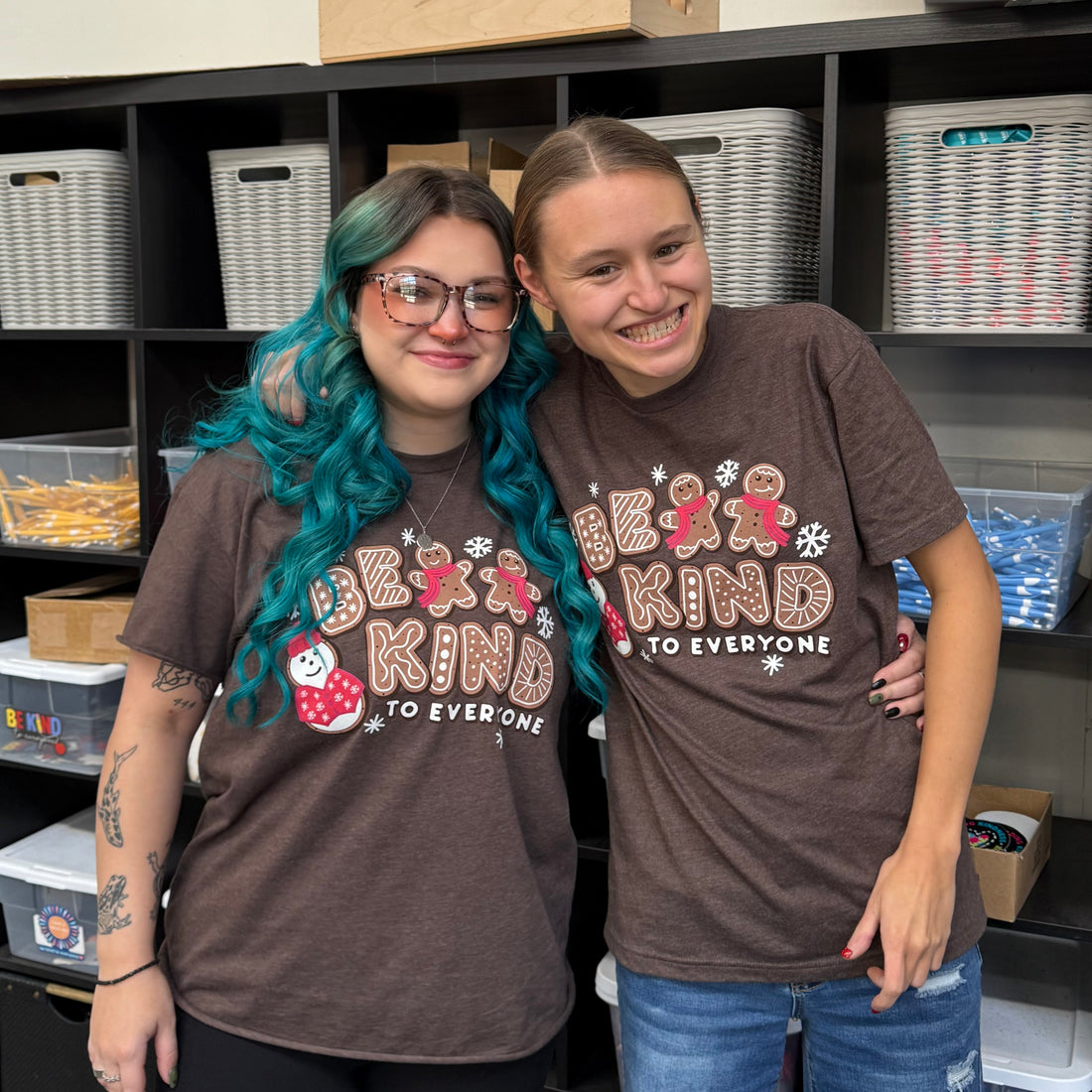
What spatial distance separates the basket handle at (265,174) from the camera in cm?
214

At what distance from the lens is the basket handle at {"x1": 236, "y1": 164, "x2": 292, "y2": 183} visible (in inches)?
84.3

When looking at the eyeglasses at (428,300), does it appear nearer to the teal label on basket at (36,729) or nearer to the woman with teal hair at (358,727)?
the woman with teal hair at (358,727)

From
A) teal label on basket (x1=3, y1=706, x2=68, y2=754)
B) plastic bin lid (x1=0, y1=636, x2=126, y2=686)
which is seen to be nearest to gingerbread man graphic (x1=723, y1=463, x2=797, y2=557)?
plastic bin lid (x1=0, y1=636, x2=126, y2=686)

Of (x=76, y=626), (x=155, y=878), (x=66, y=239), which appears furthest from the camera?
(x=76, y=626)

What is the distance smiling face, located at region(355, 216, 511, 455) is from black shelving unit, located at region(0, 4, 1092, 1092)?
592 mm

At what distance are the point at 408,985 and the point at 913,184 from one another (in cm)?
126

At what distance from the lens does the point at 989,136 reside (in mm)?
1607

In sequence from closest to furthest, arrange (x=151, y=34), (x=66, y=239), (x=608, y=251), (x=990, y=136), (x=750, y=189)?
(x=608, y=251) → (x=990, y=136) → (x=750, y=189) → (x=66, y=239) → (x=151, y=34)

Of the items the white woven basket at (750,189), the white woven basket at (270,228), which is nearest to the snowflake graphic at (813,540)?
the white woven basket at (750,189)

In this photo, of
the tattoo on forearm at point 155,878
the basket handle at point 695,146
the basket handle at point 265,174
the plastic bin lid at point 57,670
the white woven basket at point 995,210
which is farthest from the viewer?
the plastic bin lid at point 57,670

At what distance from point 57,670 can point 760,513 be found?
1.58m

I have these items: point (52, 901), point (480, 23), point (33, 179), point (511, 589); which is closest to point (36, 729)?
point (52, 901)

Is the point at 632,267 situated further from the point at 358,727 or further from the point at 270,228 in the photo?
the point at 270,228

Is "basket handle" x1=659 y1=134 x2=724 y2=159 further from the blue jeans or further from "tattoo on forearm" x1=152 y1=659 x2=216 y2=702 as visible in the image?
the blue jeans
